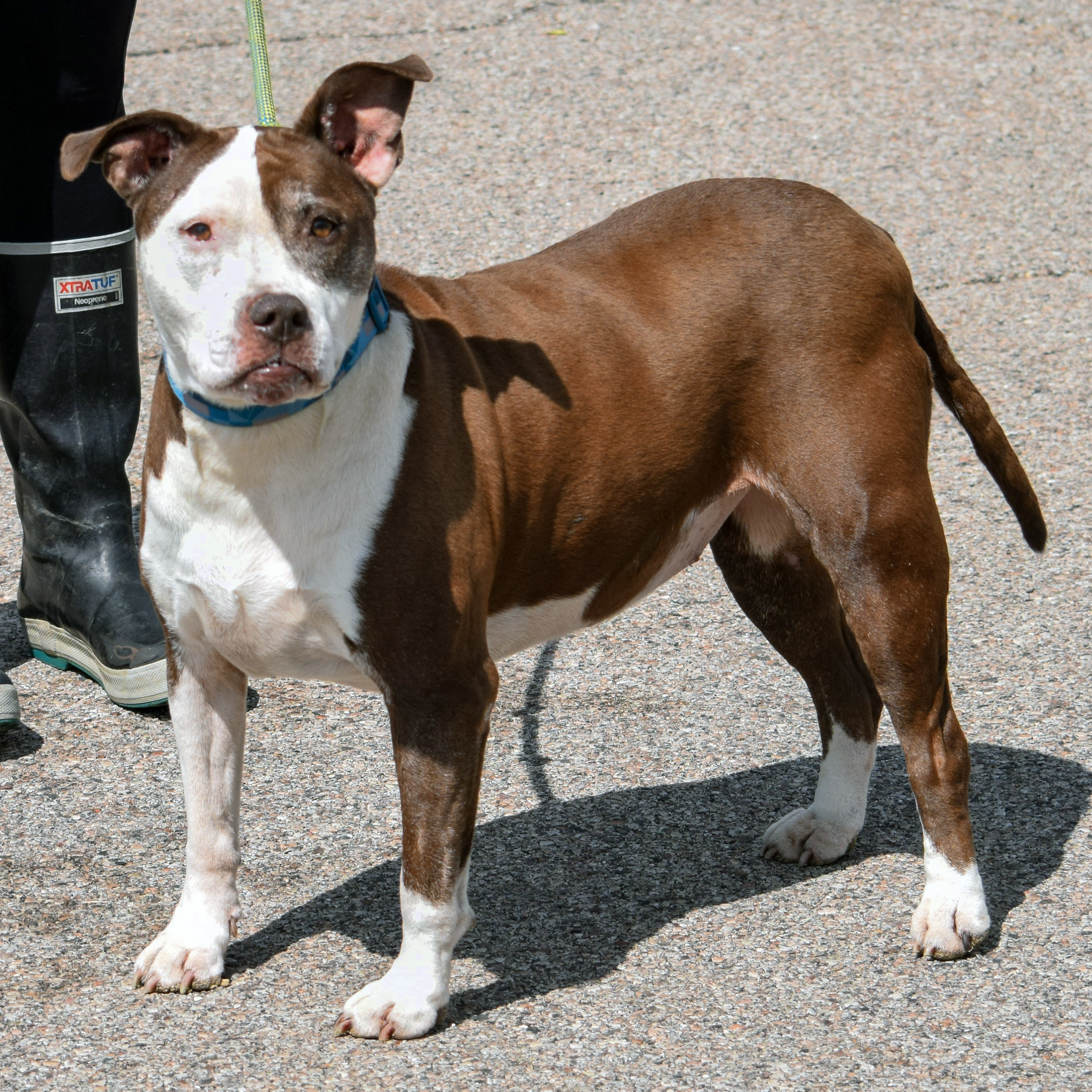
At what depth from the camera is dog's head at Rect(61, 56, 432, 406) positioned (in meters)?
2.61

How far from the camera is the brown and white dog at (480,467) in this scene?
108 inches

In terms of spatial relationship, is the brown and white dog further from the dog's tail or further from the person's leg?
the person's leg

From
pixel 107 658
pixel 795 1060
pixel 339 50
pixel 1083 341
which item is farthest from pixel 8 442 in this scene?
pixel 339 50

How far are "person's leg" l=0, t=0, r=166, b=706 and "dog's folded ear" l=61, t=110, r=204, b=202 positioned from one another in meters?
1.61

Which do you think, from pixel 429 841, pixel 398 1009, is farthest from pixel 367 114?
pixel 398 1009

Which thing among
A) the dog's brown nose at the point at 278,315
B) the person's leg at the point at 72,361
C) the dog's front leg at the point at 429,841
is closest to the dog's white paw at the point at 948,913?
the dog's front leg at the point at 429,841

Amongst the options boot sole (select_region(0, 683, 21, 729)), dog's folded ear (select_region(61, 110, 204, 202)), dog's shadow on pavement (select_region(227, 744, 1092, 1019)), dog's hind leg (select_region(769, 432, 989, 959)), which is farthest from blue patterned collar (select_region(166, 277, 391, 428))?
boot sole (select_region(0, 683, 21, 729))

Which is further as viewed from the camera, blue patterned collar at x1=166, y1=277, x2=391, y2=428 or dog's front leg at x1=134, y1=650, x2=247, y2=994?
dog's front leg at x1=134, y1=650, x2=247, y2=994

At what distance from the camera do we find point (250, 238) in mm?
2648

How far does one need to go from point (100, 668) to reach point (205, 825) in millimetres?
1419

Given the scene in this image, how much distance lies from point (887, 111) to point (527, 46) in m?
2.21

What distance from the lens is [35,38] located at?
4199 millimetres

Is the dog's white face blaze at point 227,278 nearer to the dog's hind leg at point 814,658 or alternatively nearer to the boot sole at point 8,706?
the dog's hind leg at point 814,658

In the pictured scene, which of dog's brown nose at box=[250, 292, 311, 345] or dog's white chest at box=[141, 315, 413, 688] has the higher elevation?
dog's brown nose at box=[250, 292, 311, 345]
